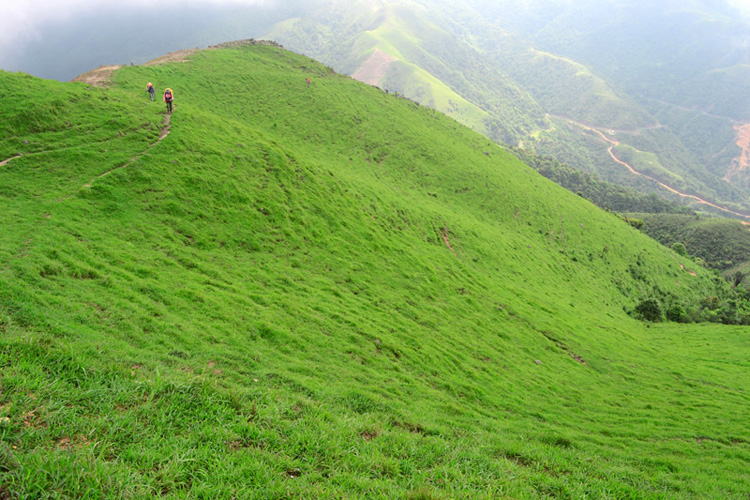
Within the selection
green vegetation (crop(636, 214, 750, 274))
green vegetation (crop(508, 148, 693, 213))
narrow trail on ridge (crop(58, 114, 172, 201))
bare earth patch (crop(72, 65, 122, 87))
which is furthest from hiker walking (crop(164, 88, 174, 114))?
green vegetation (crop(508, 148, 693, 213))

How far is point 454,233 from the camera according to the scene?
140 feet

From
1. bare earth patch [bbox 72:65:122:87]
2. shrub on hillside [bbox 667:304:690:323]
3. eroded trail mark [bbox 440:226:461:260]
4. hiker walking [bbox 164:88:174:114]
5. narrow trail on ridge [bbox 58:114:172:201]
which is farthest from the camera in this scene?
shrub on hillside [bbox 667:304:690:323]

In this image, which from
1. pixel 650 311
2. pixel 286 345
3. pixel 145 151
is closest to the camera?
pixel 286 345

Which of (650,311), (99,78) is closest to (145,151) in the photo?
(99,78)

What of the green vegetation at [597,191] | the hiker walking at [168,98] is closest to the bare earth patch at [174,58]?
the hiker walking at [168,98]

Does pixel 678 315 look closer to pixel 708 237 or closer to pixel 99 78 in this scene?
pixel 99 78

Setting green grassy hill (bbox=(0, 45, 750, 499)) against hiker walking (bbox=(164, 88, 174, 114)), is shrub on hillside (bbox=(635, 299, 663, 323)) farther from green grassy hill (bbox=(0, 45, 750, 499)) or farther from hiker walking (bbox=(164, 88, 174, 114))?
hiker walking (bbox=(164, 88, 174, 114))

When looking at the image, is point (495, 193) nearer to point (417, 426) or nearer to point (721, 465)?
point (721, 465)

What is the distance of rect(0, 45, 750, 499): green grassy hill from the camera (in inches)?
237

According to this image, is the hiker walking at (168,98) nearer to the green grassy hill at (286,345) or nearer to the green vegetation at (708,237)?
the green grassy hill at (286,345)

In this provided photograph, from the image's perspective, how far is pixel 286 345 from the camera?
14.4 meters

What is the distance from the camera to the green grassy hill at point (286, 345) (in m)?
6.02

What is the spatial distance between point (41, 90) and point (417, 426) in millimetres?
36917

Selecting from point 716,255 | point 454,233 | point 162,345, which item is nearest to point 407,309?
point 162,345
